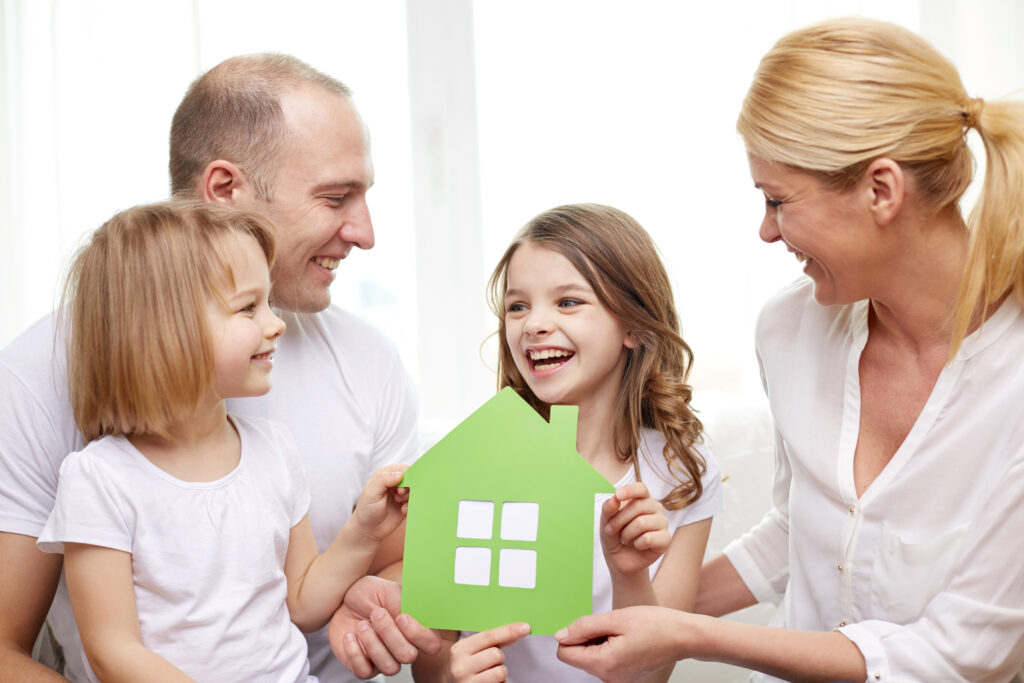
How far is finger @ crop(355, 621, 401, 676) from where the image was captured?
4.69 ft

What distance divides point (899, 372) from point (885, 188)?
35cm

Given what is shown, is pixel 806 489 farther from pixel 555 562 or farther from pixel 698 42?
pixel 698 42

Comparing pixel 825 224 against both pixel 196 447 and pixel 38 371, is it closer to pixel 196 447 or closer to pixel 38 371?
pixel 196 447

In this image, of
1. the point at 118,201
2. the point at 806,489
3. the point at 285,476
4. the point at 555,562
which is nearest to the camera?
the point at 555,562

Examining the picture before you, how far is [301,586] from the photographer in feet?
4.95

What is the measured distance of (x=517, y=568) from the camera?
4.51ft

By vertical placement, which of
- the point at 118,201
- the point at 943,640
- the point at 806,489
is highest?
the point at 118,201

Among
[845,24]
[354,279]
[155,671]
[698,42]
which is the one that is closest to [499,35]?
[698,42]

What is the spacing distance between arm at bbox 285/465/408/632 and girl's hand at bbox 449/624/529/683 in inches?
9.0

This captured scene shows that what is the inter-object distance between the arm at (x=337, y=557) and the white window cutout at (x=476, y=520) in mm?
118

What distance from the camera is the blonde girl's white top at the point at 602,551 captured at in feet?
5.41

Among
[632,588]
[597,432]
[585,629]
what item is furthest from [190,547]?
[597,432]

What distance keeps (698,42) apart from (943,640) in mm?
2032

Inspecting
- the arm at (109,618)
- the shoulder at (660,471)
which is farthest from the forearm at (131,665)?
the shoulder at (660,471)
